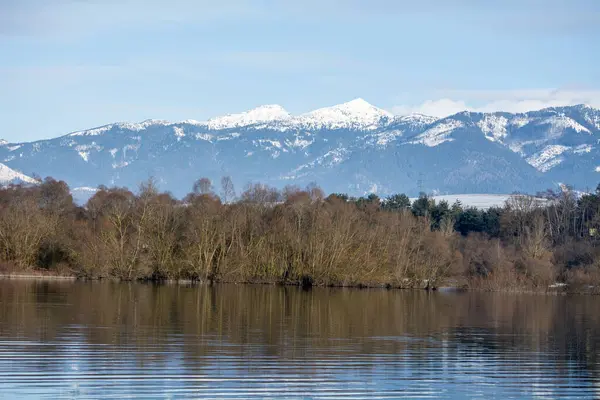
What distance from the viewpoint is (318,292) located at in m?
78.1

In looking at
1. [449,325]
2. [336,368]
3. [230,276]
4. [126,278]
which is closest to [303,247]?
[230,276]

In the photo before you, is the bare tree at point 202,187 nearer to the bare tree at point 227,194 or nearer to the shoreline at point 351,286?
the bare tree at point 227,194

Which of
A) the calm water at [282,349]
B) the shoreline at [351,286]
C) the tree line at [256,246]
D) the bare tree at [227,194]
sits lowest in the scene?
the calm water at [282,349]

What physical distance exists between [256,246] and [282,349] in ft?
174

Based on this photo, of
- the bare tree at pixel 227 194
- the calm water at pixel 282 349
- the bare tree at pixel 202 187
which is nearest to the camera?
the calm water at pixel 282 349

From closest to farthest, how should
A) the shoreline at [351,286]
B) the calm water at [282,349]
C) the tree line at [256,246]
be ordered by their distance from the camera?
the calm water at [282,349]
the shoreline at [351,286]
the tree line at [256,246]

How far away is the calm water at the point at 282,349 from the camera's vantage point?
27297 mm

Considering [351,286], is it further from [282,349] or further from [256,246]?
[282,349]

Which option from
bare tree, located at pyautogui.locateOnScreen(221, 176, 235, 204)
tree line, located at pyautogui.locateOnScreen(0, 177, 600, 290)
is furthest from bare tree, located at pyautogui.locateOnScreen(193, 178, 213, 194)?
bare tree, located at pyautogui.locateOnScreen(221, 176, 235, 204)

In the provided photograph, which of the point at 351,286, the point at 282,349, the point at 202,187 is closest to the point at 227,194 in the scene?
the point at 202,187

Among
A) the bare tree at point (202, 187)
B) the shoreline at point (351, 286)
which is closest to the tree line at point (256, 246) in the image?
the bare tree at point (202, 187)

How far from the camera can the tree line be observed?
86.4 metres

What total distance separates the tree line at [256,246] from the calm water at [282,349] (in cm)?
2264

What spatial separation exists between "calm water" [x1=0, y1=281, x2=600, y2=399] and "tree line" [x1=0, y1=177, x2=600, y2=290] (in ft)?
74.3
